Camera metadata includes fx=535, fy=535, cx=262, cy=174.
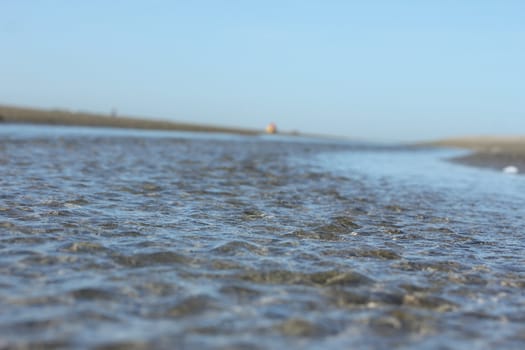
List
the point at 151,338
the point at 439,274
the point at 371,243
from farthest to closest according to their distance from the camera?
the point at 371,243 → the point at 439,274 → the point at 151,338

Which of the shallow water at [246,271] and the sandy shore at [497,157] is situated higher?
the sandy shore at [497,157]

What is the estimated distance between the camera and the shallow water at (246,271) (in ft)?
15.6

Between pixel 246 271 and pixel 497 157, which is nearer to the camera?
pixel 246 271

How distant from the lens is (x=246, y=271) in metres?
6.58

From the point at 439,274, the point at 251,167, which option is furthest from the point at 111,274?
the point at 251,167

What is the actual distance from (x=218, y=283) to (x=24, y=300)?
201 centimetres

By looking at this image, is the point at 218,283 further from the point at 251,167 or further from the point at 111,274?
the point at 251,167

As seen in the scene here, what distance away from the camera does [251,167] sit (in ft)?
72.7

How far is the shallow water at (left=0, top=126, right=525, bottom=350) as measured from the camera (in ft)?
15.6

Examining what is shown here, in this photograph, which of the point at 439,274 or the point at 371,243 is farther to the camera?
the point at 371,243

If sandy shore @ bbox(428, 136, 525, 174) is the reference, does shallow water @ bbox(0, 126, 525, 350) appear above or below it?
below

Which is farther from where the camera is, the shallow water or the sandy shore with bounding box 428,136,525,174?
the sandy shore with bounding box 428,136,525,174

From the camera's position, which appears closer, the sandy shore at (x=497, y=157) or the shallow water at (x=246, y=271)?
the shallow water at (x=246, y=271)

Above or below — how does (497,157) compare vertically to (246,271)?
above
